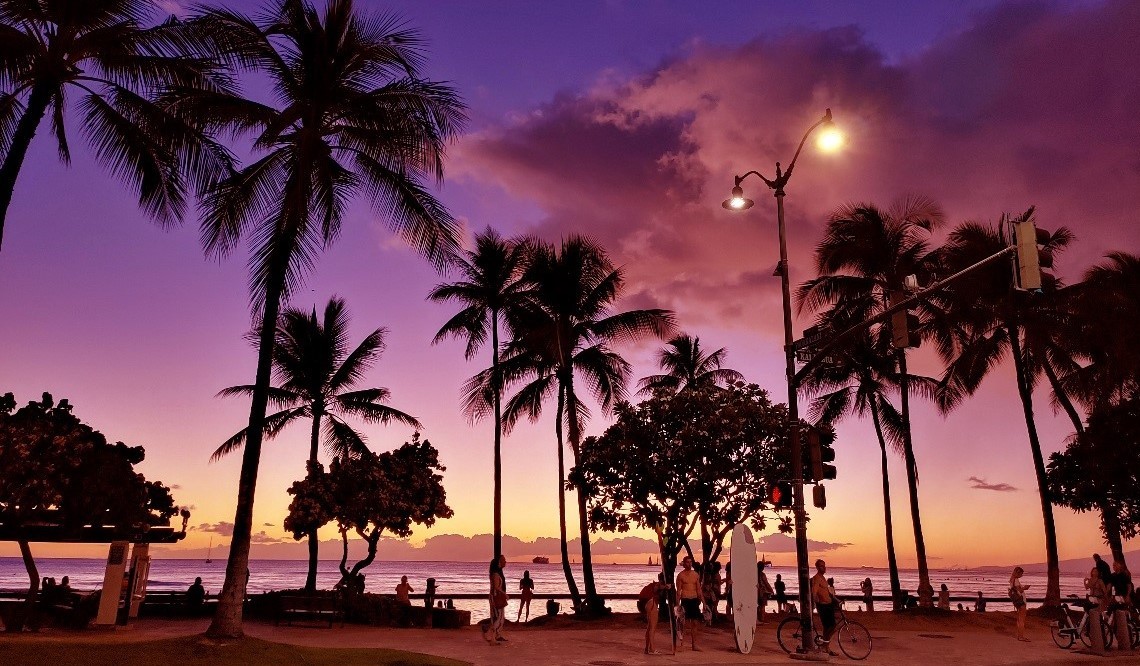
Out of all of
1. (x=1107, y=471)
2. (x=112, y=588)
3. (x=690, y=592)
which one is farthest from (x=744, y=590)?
(x=1107, y=471)

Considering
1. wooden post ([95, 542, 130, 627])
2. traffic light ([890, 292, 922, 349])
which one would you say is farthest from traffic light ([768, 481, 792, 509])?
wooden post ([95, 542, 130, 627])

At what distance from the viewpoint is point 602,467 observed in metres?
29.8

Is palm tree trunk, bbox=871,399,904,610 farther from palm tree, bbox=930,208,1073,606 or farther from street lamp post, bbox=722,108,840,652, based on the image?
street lamp post, bbox=722,108,840,652

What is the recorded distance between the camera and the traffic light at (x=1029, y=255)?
36.1 ft

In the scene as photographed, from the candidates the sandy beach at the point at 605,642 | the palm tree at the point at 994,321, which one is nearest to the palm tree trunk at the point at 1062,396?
the palm tree at the point at 994,321

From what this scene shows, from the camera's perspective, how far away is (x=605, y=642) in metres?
20.7

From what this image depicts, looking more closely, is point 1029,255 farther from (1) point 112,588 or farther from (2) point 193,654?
(1) point 112,588

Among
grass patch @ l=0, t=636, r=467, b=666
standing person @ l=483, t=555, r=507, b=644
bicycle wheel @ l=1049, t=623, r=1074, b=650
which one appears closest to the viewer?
grass patch @ l=0, t=636, r=467, b=666

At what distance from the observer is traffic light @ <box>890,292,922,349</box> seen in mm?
13980

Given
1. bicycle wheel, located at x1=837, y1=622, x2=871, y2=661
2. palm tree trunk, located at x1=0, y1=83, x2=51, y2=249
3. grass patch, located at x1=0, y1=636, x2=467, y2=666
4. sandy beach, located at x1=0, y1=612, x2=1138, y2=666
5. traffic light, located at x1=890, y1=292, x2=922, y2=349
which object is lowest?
sandy beach, located at x1=0, y1=612, x2=1138, y2=666

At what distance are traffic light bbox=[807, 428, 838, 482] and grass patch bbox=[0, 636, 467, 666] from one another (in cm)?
810

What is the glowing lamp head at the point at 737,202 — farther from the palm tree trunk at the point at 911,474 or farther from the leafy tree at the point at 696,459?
the palm tree trunk at the point at 911,474

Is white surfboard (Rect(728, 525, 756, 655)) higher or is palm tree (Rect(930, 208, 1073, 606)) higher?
palm tree (Rect(930, 208, 1073, 606))

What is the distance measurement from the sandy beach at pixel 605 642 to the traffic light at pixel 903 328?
7.23 metres
